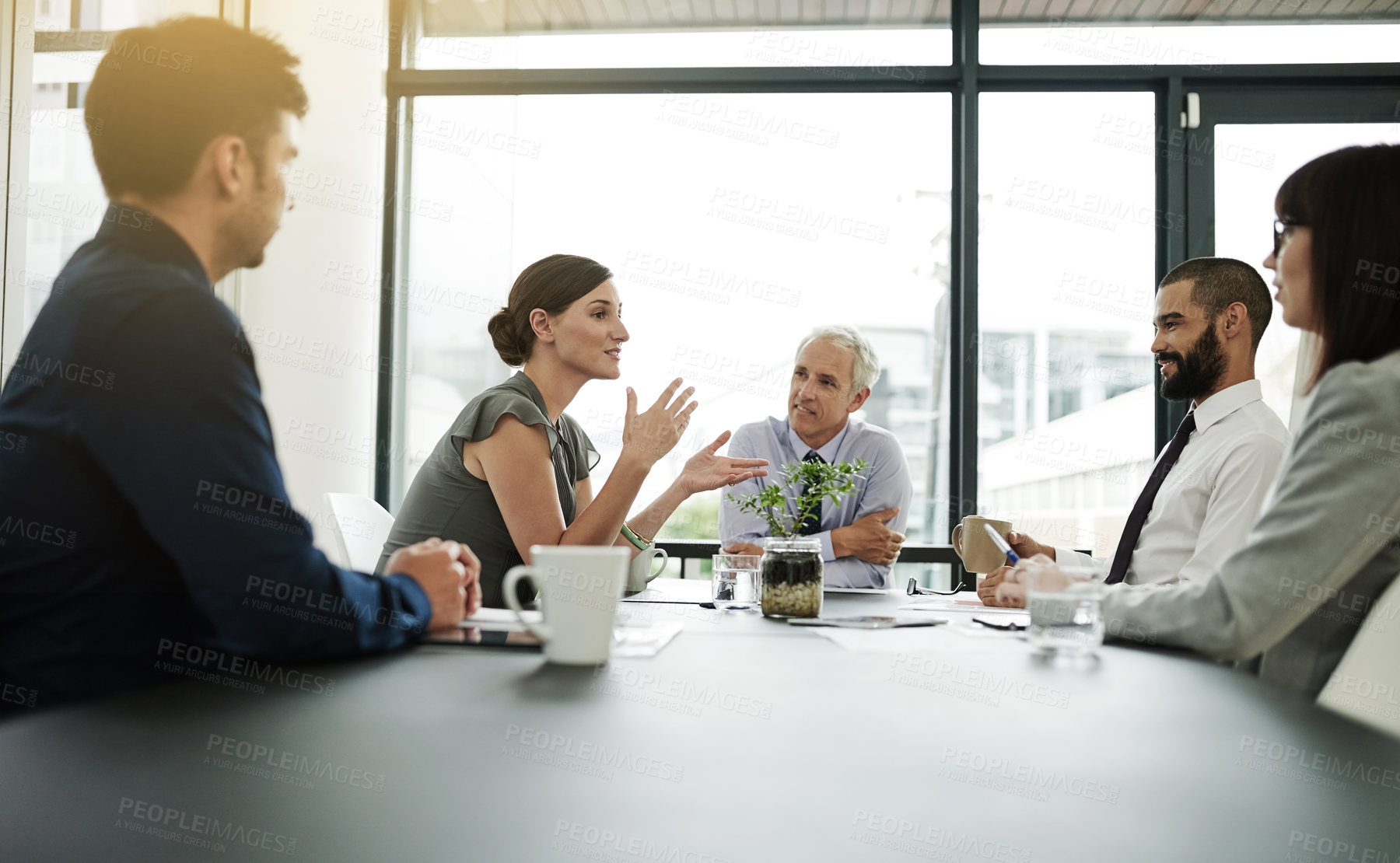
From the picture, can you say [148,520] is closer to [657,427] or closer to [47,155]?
[657,427]

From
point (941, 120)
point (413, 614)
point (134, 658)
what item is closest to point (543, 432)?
point (413, 614)

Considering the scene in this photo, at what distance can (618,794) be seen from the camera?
57cm

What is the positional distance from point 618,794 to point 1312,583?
3.15 ft

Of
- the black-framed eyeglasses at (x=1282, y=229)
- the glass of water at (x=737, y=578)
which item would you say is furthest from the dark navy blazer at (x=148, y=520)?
the black-framed eyeglasses at (x=1282, y=229)

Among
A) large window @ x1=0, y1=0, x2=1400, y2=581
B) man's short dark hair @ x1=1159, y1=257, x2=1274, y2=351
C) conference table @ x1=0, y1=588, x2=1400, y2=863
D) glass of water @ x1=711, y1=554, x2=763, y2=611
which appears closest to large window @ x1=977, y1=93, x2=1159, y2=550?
large window @ x1=0, y1=0, x2=1400, y2=581

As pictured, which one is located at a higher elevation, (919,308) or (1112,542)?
(919,308)

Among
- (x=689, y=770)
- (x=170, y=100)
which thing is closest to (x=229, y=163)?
(x=170, y=100)

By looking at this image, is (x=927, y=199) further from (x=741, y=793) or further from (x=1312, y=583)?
(x=741, y=793)

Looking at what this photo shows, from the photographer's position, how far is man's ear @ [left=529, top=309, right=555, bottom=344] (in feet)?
7.54

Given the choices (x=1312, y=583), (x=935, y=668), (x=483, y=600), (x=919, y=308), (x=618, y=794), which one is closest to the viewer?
(x=618, y=794)

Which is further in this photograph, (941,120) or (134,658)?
(941,120)

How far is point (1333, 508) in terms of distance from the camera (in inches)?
44.2

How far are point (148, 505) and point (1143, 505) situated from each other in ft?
6.84

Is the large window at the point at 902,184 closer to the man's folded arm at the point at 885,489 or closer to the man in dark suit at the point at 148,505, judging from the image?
the man's folded arm at the point at 885,489
